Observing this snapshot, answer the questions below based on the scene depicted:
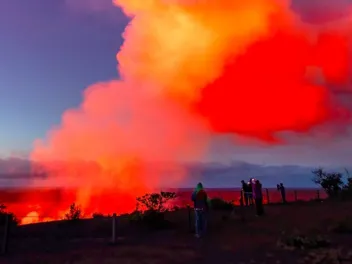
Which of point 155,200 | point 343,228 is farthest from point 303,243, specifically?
point 155,200

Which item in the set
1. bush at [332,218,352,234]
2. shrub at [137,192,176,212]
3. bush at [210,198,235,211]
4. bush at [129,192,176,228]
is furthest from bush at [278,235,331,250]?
bush at [210,198,235,211]

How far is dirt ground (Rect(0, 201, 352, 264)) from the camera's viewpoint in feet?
48.7

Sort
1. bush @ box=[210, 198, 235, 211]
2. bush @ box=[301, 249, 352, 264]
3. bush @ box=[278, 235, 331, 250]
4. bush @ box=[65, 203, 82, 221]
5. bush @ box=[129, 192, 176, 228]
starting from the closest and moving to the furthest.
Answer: bush @ box=[301, 249, 352, 264], bush @ box=[278, 235, 331, 250], bush @ box=[129, 192, 176, 228], bush @ box=[65, 203, 82, 221], bush @ box=[210, 198, 235, 211]

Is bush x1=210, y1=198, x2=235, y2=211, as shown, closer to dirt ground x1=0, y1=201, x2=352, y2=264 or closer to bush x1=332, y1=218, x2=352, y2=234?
dirt ground x1=0, y1=201, x2=352, y2=264

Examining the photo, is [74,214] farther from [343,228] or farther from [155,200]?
[343,228]

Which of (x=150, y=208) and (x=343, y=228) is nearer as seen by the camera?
(x=343, y=228)

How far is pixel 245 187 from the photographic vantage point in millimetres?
29547

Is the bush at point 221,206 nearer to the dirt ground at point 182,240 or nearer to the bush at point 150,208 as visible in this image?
the dirt ground at point 182,240

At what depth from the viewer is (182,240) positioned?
18406 millimetres

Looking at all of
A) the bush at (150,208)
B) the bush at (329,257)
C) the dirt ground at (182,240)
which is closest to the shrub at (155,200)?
the bush at (150,208)

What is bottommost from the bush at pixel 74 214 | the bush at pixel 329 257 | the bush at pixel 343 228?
the bush at pixel 329 257

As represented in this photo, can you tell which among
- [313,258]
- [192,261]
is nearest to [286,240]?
[313,258]

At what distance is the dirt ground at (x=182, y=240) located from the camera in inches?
584

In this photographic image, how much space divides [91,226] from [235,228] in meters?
9.31
